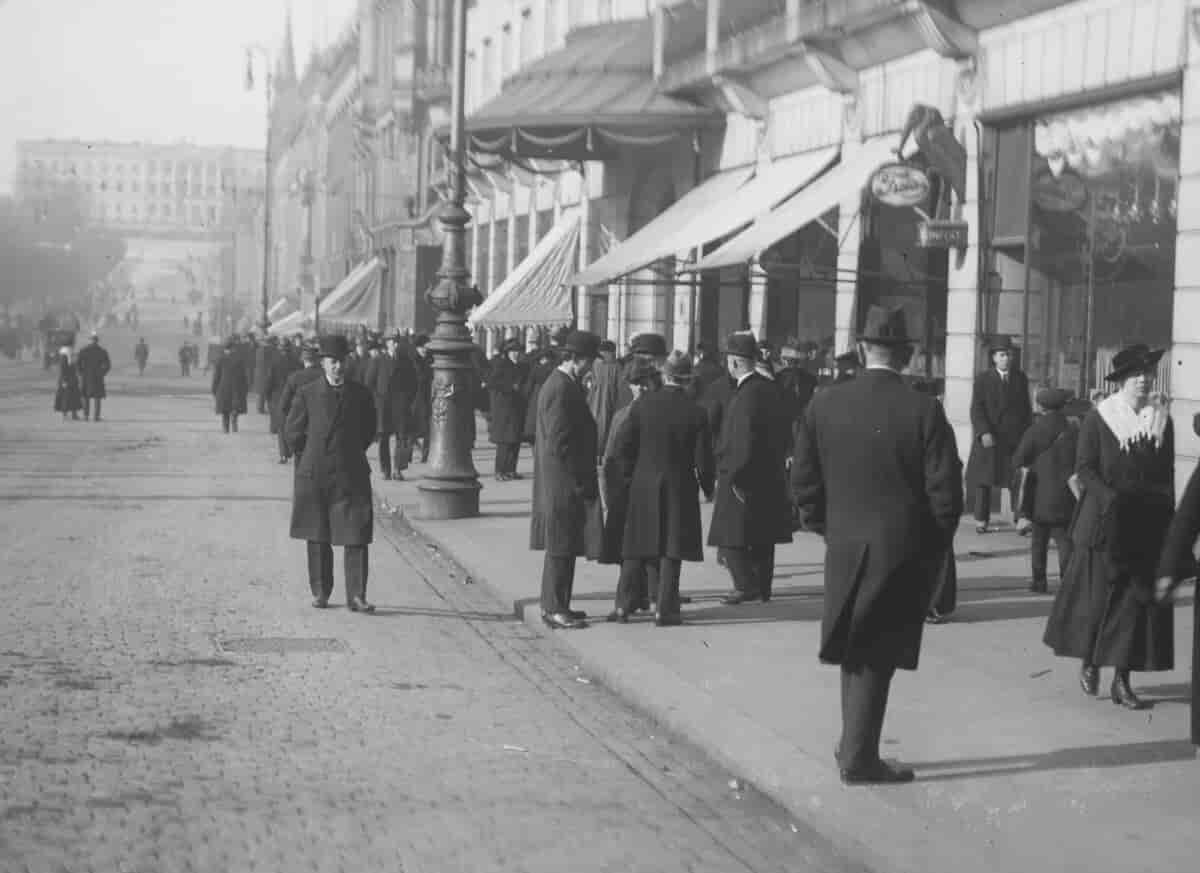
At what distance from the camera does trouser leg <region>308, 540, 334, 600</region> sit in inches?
508

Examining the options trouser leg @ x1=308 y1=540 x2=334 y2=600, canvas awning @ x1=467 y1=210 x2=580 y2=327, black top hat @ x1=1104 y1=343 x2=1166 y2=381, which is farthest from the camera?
canvas awning @ x1=467 y1=210 x2=580 y2=327

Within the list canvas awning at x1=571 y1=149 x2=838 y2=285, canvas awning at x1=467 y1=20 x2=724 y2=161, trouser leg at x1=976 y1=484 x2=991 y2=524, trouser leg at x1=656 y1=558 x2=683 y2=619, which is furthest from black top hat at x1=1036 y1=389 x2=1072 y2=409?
canvas awning at x1=467 y1=20 x2=724 y2=161

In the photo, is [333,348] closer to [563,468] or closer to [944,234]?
[563,468]

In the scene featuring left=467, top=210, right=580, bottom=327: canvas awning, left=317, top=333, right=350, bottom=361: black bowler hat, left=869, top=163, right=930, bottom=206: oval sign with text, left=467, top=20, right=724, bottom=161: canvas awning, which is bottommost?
left=317, top=333, right=350, bottom=361: black bowler hat

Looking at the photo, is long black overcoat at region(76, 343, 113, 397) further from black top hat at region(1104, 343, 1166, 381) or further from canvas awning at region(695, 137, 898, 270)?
black top hat at region(1104, 343, 1166, 381)

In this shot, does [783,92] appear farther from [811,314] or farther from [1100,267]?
[1100,267]

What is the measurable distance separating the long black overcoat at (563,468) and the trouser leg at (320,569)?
139 cm

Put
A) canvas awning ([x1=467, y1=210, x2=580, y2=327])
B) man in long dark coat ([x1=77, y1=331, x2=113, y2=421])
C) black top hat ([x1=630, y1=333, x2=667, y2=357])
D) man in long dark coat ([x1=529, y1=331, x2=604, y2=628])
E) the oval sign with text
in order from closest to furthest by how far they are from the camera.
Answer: man in long dark coat ([x1=529, y1=331, x2=604, y2=628]) → black top hat ([x1=630, y1=333, x2=667, y2=357]) → the oval sign with text → canvas awning ([x1=467, y1=210, x2=580, y2=327]) → man in long dark coat ([x1=77, y1=331, x2=113, y2=421])

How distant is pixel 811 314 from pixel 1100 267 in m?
7.98

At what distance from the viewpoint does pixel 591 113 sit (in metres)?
29.2

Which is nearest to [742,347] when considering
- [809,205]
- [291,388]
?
[291,388]

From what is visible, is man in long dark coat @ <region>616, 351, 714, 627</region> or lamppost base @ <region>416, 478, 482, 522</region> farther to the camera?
lamppost base @ <region>416, 478, 482, 522</region>

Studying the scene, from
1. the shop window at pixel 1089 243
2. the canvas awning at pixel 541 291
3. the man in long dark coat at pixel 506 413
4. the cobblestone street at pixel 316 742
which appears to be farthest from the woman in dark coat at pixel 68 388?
the cobblestone street at pixel 316 742

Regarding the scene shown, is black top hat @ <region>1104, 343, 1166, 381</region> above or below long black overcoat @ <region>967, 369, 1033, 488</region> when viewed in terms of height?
above
